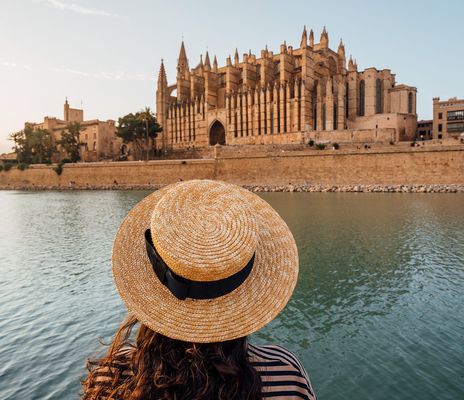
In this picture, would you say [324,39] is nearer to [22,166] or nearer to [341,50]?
[341,50]

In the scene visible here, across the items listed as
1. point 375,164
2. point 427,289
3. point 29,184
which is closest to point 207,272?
point 427,289

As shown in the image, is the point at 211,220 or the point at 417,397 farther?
the point at 417,397

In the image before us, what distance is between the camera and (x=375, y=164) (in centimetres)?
2962

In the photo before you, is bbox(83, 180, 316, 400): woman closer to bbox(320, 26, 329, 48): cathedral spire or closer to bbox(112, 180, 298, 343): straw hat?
bbox(112, 180, 298, 343): straw hat

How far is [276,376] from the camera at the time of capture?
129 cm

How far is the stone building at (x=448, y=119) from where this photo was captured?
38.0 m

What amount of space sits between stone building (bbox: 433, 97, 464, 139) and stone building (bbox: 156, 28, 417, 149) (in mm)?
3164

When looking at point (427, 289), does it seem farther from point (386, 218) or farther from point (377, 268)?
point (386, 218)

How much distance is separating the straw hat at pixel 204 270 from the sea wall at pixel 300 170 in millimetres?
29251

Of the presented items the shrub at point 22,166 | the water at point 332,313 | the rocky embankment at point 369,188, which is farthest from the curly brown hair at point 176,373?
the shrub at point 22,166

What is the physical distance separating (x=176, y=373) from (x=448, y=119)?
43.0 metres

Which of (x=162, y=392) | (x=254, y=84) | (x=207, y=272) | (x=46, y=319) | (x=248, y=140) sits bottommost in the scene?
(x=46, y=319)

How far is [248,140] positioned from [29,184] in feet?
83.7

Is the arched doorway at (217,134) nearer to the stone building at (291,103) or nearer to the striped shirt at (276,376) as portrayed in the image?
the stone building at (291,103)
